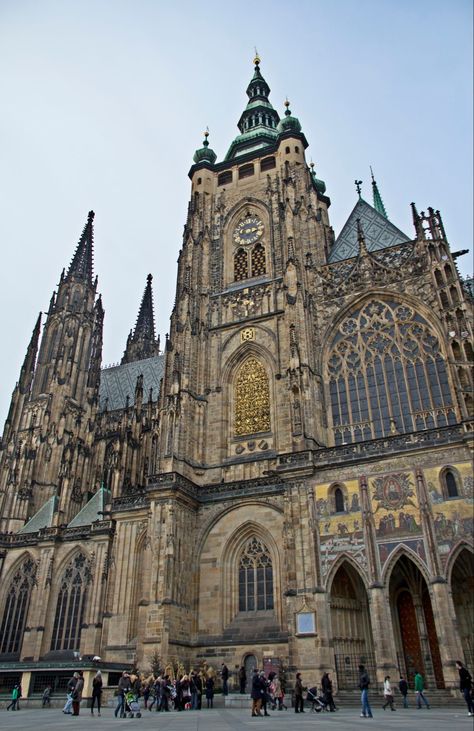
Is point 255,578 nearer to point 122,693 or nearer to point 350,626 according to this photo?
point 350,626

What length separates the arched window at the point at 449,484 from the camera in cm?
1950

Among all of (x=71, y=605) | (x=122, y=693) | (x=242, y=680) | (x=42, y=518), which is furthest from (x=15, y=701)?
(x=42, y=518)

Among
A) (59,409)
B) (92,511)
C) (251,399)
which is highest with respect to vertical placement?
(59,409)

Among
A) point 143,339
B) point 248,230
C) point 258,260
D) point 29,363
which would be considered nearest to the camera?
point 258,260

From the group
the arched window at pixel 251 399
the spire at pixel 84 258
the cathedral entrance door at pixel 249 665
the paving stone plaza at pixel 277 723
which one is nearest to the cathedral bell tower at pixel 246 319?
the arched window at pixel 251 399

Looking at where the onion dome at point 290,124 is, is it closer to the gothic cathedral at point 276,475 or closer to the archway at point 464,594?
the gothic cathedral at point 276,475

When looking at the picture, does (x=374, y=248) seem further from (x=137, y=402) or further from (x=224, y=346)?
(x=137, y=402)

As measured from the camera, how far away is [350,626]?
2067 cm

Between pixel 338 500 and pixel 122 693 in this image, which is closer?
pixel 122 693

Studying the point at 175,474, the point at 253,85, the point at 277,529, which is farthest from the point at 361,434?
the point at 253,85

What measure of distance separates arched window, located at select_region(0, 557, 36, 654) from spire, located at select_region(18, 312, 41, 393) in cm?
1543

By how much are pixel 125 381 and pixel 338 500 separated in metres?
32.0

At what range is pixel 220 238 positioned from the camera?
3394cm

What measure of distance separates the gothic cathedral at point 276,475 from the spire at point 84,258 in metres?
16.1
